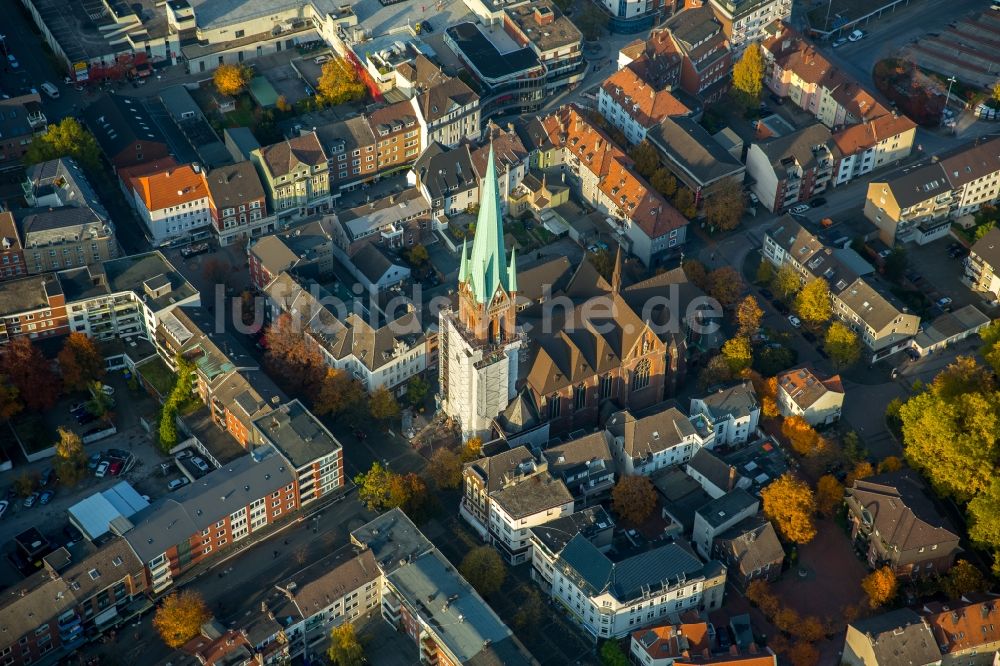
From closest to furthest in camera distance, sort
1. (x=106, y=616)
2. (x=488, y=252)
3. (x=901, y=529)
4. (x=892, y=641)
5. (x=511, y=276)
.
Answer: (x=892, y=641)
(x=106, y=616)
(x=488, y=252)
(x=511, y=276)
(x=901, y=529)

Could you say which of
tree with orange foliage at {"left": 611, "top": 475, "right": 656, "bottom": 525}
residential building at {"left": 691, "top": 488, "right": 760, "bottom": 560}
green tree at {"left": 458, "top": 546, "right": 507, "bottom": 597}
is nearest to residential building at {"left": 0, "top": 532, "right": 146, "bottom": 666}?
green tree at {"left": 458, "top": 546, "right": 507, "bottom": 597}

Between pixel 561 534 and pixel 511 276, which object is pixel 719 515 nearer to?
pixel 561 534

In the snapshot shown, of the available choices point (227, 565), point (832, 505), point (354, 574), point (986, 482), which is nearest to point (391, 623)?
point (354, 574)

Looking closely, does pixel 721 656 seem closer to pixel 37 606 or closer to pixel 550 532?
pixel 550 532

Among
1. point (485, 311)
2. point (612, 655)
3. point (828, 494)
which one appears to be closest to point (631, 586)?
point (612, 655)

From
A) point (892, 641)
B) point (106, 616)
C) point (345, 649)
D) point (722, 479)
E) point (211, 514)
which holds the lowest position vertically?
point (892, 641)
